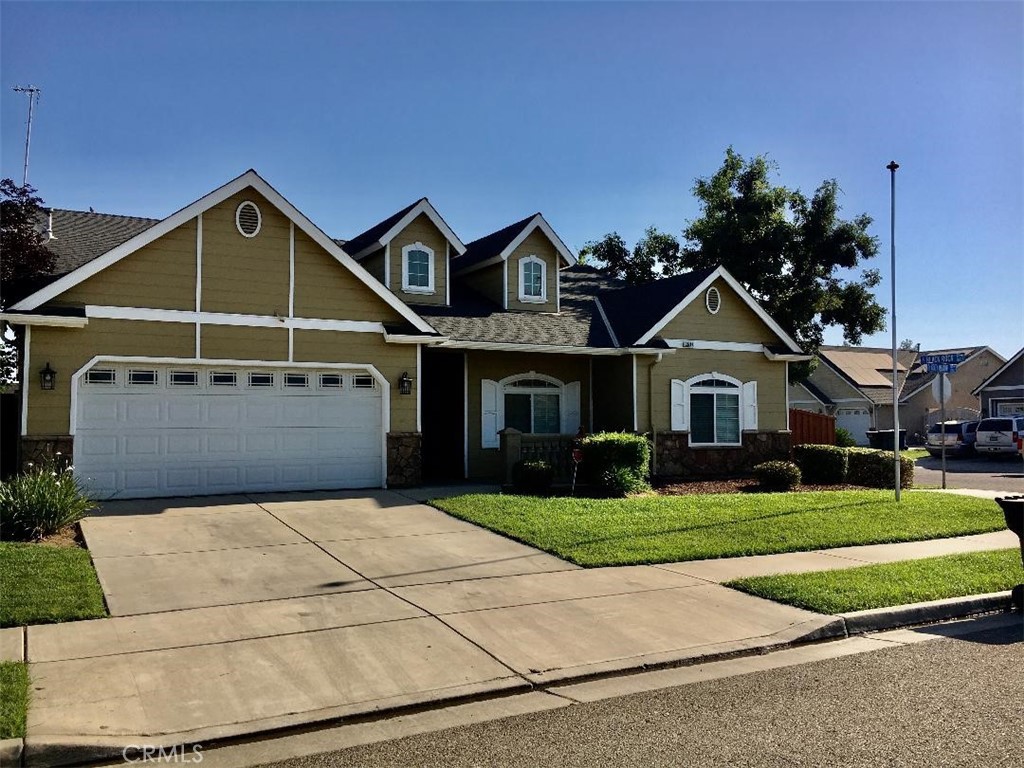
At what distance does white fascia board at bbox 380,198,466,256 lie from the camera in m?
19.4

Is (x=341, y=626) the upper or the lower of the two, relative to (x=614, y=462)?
lower

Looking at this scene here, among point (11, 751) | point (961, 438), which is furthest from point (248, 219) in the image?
point (961, 438)

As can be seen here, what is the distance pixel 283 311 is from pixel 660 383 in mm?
9274

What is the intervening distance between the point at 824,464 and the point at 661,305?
17.9 feet

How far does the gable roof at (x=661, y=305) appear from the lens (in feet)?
66.9

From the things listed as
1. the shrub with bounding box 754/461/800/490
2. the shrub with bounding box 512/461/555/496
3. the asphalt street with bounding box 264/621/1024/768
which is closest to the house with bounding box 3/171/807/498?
the shrub with bounding box 512/461/555/496

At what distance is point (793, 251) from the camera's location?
30969 millimetres

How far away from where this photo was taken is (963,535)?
1309 cm

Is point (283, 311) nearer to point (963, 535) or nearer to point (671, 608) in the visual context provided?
point (671, 608)

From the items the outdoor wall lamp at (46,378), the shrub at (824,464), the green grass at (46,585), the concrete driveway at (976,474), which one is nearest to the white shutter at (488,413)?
the shrub at (824,464)

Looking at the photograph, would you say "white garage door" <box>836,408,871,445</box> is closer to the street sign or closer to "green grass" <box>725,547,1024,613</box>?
the street sign

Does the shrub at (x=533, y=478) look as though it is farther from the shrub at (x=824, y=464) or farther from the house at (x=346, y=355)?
the shrub at (x=824, y=464)

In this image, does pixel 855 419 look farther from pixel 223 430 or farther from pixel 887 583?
pixel 887 583

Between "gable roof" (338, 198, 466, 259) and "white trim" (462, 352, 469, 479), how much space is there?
9.36 ft
